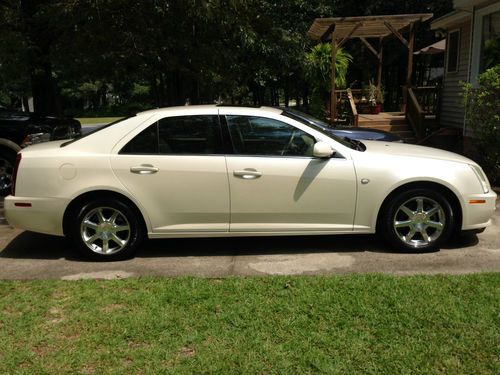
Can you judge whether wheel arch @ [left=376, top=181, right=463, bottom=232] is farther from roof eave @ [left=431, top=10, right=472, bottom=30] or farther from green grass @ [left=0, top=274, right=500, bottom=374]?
roof eave @ [left=431, top=10, right=472, bottom=30]

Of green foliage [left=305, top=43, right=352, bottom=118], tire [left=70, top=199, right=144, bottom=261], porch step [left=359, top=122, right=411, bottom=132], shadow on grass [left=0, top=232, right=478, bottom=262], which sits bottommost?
shadow on grass [left=0, top=232, right=478, bottom=262]

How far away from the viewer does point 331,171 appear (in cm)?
504

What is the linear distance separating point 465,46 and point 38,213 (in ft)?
Answer: 40.1

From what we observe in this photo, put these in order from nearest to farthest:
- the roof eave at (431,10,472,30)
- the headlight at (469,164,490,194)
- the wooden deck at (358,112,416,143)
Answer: the headlight at (469,164,490,194), the roof eave at (431,10,472,30), the wooden deck at (358,112,416,143)

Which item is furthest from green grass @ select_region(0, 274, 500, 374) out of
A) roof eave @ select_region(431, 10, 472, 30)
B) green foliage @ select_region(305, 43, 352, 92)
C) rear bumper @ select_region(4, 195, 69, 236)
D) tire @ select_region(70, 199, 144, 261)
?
green foliage @ select_region(305, 43, 352, 92)

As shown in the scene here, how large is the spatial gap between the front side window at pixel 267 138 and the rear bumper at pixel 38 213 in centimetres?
183

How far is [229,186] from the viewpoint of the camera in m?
5.02

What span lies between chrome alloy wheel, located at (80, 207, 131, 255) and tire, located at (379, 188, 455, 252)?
2617mm

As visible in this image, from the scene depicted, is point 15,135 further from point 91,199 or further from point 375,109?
point 375,109

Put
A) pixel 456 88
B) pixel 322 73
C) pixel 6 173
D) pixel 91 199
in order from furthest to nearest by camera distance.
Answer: pixel 322 73 → pixel 456 88 → pixel 6 173 → pixel 91 199

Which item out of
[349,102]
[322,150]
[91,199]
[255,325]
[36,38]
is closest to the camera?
[255,325]

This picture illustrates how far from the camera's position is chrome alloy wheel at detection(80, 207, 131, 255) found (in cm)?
511

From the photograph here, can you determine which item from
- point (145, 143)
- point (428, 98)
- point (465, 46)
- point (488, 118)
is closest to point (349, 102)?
point (428, 98)

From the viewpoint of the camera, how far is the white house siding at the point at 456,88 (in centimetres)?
1322
